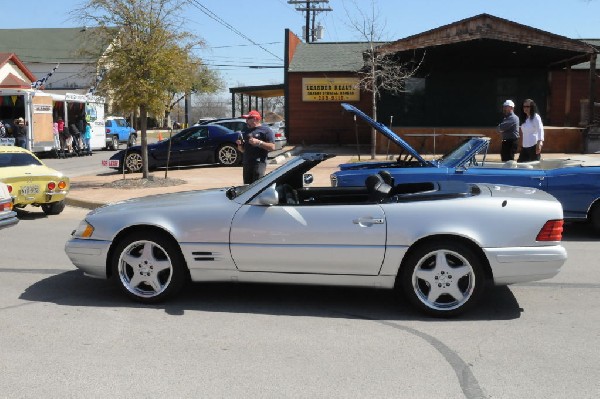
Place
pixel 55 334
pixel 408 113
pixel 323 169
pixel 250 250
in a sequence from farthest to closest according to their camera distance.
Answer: pixel 408 113, pixel 323 169, pixel 250 250, pixel 55 334

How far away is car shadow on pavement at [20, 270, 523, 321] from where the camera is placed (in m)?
5.44

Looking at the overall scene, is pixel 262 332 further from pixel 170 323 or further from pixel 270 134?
pixel 270 134

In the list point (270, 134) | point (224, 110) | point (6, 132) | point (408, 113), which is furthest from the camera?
point (224, 110)

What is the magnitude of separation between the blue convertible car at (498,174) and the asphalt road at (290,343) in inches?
80.4

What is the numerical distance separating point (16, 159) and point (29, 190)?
786 mm

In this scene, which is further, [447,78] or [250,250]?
[447,78]

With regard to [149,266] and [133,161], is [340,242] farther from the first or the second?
[133,161]

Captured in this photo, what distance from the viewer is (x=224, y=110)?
9862cm

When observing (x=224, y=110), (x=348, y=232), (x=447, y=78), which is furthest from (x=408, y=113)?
(x=224, y=110)

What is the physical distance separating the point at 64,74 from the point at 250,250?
58917 mm

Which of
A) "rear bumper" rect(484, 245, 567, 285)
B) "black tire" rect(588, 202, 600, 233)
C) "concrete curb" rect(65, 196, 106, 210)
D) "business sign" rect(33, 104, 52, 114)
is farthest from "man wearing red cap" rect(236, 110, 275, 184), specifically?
"business sign" rect(33, 104, 52, 114)

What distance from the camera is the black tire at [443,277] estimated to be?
514 cm

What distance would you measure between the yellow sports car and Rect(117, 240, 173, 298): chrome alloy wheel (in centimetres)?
561

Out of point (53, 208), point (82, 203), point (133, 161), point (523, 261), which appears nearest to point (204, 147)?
point (133, 161)
